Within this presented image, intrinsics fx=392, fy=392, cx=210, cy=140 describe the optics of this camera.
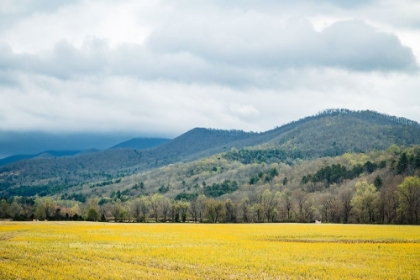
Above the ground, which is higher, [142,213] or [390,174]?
[390,174]

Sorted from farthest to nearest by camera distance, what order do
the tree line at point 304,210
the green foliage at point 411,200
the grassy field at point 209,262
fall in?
the tree line at point 304,210 < the green foliage at point 411,200 < the grassy field at point 209,262

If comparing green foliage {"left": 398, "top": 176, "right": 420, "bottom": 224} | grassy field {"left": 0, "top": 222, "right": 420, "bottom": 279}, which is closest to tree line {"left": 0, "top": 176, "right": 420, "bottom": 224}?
green foliage {"left": 398, "top": 176, "right": 420, "bottom": 224}

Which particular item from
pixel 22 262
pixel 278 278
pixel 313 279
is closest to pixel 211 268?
pixel 278 278

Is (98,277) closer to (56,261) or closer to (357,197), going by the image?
(56,261)

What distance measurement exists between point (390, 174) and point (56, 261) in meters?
160

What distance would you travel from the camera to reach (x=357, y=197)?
12650 cm

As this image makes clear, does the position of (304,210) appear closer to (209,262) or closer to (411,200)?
(411,200)

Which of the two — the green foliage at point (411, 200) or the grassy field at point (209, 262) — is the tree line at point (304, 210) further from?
the grassy field at point (209, 262)

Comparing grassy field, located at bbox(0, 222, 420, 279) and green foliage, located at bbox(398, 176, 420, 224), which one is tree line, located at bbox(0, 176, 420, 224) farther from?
grassy field, located at bbox(0, 222, 420, 279)

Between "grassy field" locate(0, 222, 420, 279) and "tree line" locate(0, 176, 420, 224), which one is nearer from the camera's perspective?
"grassy field" locate(0, 222, 420, 279)

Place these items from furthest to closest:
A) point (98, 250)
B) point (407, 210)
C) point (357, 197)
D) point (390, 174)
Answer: point (390, 174) < point (357, 197) < point (407, 210) < point (98, 250)

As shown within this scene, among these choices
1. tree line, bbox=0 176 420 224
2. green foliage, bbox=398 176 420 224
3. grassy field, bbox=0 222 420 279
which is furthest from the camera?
tree line, bbox=0 176 420 224

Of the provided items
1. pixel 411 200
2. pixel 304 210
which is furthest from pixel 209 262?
pixel 304 210

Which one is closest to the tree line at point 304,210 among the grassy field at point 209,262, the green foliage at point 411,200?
the green foliage at point 411,200
